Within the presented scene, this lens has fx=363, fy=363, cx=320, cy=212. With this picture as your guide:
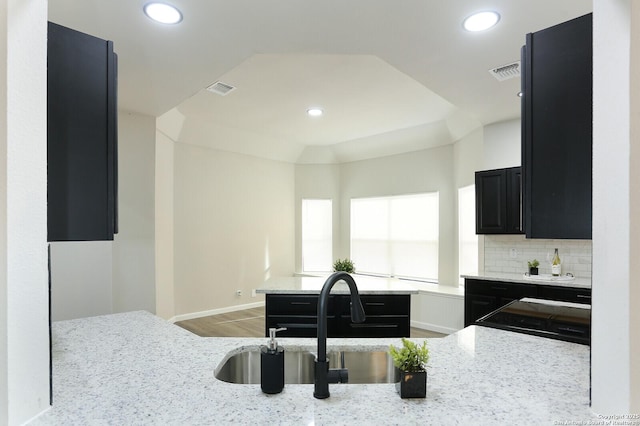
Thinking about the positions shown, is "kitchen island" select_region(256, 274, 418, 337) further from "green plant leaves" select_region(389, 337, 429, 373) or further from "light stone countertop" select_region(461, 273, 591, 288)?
"green plant leaves" select_region(389, 337, 429, 373)

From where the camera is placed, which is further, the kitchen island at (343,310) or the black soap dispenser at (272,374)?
the kitchen island at (343,310)

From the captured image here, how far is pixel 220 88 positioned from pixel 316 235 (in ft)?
13.0

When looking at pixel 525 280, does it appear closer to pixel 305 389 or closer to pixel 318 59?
pixel 318 59

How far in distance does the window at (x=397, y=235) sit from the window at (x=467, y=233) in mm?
471

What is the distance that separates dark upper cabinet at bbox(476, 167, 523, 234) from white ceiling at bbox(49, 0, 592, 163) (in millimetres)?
712

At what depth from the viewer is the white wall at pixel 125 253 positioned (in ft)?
12.4

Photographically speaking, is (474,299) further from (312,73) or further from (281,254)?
(281,254)

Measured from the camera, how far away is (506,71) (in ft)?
9.86

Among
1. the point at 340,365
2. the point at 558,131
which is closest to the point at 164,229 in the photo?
the point at 340,365

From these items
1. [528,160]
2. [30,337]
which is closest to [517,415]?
[528,160]

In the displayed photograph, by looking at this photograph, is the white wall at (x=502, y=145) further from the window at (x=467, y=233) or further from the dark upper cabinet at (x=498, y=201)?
the window at (x=467, y=233)

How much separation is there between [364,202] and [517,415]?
6.03 m

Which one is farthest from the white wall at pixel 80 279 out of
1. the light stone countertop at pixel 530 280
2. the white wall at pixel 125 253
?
the light stone countertop at pixel 530 280

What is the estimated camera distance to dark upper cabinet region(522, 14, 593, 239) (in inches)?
45.2
